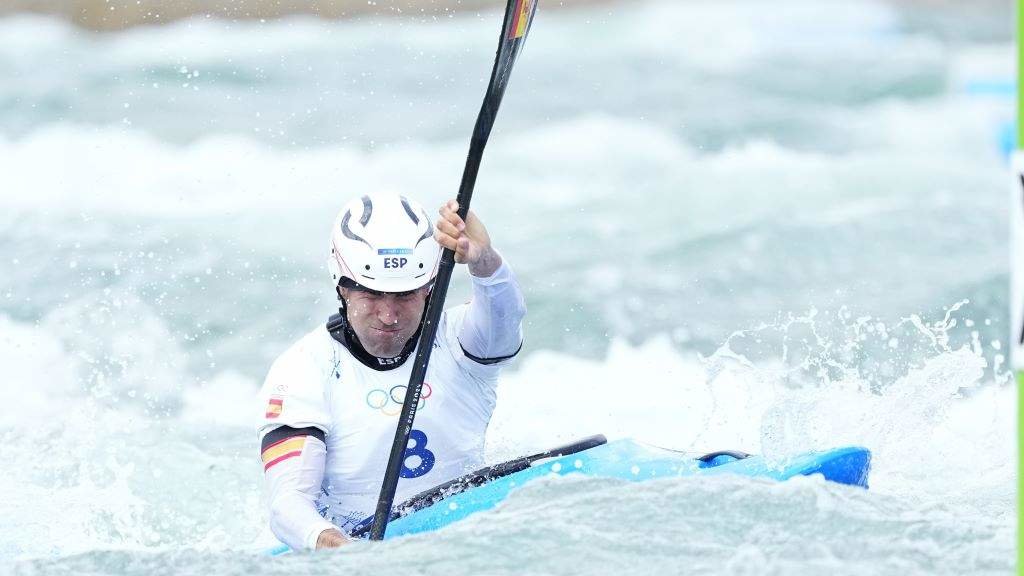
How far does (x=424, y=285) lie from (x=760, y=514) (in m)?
1.13

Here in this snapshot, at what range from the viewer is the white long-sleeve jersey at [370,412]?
400 centimetres

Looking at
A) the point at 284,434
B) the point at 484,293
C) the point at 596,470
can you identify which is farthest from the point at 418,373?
the point at 596,470

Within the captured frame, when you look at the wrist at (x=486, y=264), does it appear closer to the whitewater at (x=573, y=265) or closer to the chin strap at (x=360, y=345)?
the chin strap at (x=360, y=345)

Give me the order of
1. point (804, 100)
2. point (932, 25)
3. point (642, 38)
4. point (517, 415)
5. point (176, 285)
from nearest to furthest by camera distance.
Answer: point (517, 415), point (176, 285), point (804, 100), point (642, 38), point (932, 25)

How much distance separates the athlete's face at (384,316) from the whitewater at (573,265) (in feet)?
2.02

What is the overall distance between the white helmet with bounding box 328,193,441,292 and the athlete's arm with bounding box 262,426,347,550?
0.47 meters

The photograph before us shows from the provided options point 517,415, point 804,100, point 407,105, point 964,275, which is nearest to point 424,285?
point 517,415

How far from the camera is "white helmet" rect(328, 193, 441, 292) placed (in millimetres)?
3986

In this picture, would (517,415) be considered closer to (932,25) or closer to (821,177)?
(821,177)

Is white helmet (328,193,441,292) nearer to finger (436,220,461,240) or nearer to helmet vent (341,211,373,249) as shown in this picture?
helmet vent (341,211,373,249)

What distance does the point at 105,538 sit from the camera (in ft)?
17.8

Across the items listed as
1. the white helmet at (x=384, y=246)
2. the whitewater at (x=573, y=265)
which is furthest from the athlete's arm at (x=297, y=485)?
the white helmet at (x=384, y=246)

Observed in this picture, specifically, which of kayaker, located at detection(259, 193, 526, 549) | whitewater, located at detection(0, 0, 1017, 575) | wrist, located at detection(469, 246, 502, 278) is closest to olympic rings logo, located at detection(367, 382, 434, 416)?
kayaker, located at detection(259, 193, 526, 549)

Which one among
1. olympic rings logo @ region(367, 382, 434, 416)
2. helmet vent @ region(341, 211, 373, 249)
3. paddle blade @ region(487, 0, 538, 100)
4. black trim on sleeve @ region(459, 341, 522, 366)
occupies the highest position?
paddle blade @ region(487, 0, 538, 100)
